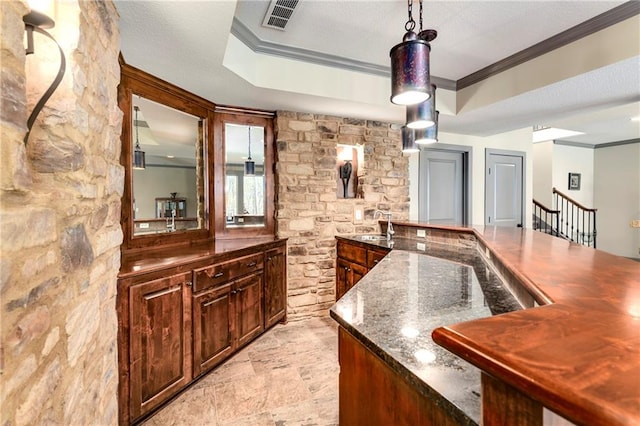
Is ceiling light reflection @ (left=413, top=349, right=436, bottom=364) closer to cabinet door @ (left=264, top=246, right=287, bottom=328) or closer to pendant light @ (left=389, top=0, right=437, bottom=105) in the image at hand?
pendant light @ (left=389, top=0, right=437, bottom=105)

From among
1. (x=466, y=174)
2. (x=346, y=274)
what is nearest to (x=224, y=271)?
(x=346, y=274)

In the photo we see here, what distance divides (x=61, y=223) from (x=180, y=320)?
4.23 ft

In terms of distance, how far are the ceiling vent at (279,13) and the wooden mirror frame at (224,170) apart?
110 cm

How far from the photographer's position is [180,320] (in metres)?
2.06

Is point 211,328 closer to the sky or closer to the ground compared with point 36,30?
closer to the ground

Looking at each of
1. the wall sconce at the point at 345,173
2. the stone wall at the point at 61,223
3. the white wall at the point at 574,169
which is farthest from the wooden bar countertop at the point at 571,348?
the white wall at the point at 574,169

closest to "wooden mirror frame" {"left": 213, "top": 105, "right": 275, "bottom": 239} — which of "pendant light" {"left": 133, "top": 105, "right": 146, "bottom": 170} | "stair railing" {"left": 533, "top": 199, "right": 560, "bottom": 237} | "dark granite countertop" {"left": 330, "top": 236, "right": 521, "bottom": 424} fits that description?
"pendant light" {"left": 133, "top": 105, "right": 146, "bottom": 170}

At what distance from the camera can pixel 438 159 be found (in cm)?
447

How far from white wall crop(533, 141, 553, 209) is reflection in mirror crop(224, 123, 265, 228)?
648cm

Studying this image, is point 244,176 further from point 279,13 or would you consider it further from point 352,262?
point 279,13

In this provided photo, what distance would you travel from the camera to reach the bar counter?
376 millimetres

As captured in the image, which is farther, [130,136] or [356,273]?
[356,273]

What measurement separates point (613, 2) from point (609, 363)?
9.63 feet

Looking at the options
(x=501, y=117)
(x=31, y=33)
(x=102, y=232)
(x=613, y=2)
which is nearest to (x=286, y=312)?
(x=102, y=232)
